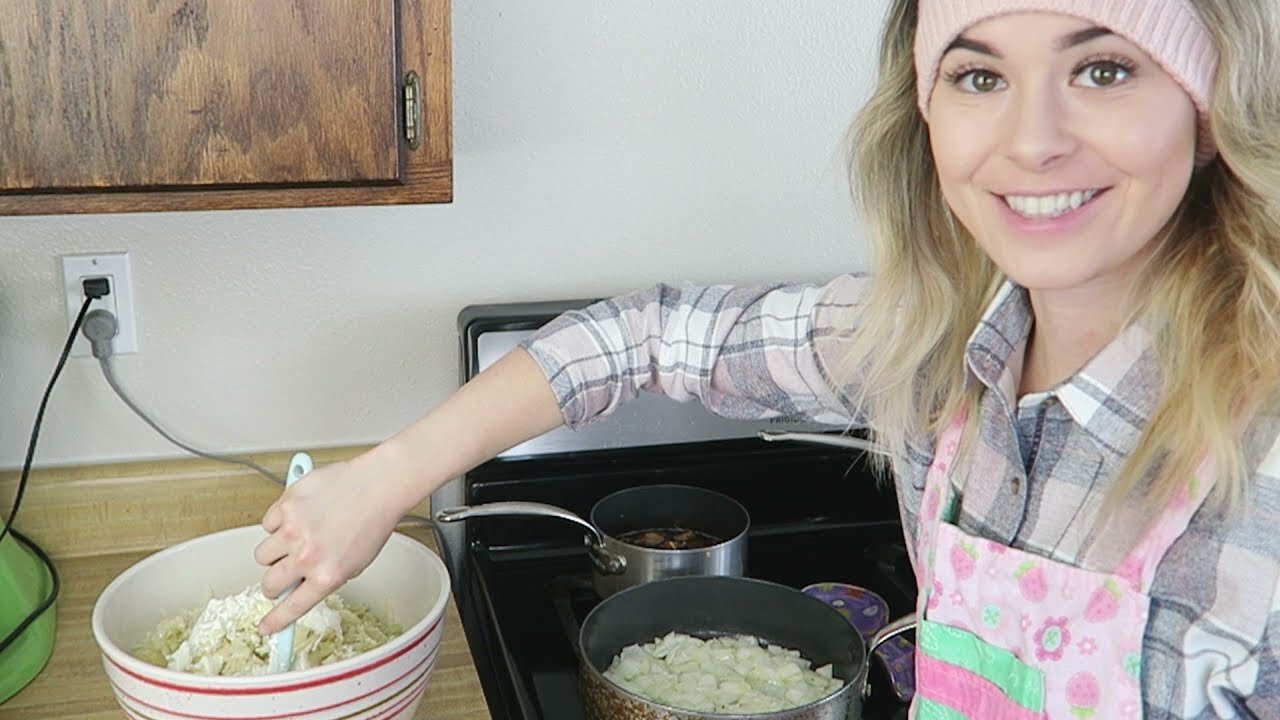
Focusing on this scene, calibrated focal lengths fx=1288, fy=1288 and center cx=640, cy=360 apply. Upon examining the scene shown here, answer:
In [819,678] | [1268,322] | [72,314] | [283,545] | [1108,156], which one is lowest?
[819,678]

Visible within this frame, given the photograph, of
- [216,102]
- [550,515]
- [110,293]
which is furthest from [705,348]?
[110,293]

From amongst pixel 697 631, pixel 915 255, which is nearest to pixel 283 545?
pixel 697 631

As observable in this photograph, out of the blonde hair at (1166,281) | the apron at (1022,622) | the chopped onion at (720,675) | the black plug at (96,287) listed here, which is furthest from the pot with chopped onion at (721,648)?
the black plug at (96,287)

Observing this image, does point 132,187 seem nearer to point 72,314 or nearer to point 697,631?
point 72,314

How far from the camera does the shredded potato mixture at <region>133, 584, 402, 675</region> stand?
1.12 m

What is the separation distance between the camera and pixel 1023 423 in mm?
1037

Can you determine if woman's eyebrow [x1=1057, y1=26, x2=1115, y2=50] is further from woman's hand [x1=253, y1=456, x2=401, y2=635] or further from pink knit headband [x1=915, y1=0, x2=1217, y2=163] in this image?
woman's hand [x1=253, y1=456, x2=401, y2=635]

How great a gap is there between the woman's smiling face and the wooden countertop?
69 centimetres

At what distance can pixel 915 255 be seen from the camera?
111 centimetres

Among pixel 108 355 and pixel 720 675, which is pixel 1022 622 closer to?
pixel 720 675

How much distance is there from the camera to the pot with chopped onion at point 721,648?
3.88ft

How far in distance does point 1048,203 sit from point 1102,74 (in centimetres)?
9

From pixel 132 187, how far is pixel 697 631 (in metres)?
0.68

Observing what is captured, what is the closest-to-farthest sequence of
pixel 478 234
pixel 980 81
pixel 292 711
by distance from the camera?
1. pixel 980 81
2. pixel 292 711
3. pixel 478 234
